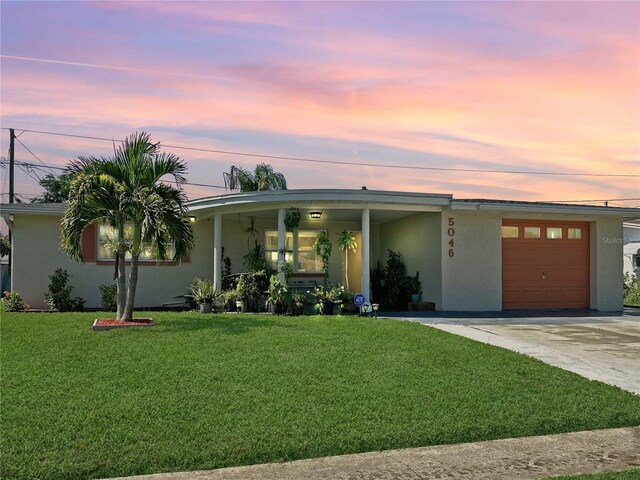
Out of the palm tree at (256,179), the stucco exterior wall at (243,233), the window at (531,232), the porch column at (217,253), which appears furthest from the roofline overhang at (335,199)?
the palm tree at (256,179)

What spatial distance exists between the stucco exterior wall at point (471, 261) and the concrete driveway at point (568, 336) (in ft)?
2.03

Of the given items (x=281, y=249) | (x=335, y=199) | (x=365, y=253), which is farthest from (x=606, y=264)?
(x=281, y=249)

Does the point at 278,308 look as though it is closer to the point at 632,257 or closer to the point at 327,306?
the point at 327,306

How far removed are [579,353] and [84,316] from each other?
10.2 metres

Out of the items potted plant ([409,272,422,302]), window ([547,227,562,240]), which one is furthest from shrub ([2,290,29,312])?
window ([547,227,562,240])

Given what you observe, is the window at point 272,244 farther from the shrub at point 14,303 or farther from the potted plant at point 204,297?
the shrub at point 14,303

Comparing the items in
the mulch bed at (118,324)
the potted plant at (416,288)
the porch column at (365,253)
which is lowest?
the mulch bed at (118,324)

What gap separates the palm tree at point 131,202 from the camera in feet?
34.0

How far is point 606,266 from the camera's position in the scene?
16.0 m

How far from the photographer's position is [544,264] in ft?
51.5

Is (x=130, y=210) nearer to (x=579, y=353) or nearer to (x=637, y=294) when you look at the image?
(x=579, y=353)

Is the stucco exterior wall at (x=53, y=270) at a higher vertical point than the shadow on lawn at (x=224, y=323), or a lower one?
higher

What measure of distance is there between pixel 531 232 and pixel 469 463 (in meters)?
12.5

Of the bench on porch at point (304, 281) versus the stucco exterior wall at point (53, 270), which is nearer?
the stucco exterior wall at point (53, 270)
